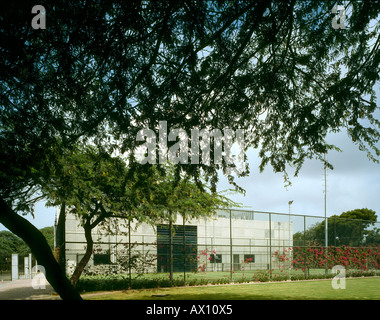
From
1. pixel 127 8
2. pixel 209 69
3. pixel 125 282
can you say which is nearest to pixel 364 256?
pixel 125 282

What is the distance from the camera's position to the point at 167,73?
6605mm

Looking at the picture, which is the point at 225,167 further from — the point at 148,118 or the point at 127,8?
the point at 127,8

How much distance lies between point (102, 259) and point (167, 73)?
10.3m

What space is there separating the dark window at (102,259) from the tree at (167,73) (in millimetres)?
8236

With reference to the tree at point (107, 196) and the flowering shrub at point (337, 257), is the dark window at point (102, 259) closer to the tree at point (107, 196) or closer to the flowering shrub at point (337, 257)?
the tree at point (107, 196)

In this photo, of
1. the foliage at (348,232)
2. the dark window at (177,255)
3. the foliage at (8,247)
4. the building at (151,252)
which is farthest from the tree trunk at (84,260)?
the foliage at (8,247)

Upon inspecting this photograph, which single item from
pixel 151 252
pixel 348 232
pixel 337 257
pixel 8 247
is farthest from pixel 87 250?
pixel 8 247

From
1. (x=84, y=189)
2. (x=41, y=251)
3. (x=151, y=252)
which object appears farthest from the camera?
(x=151, y=252)

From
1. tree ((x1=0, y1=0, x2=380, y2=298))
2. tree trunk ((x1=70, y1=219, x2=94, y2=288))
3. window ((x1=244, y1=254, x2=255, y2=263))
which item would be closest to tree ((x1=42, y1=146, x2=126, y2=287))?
tree trunk ((x1=70, y1=219, x2=94, y2=288))

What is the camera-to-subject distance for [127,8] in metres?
5.68

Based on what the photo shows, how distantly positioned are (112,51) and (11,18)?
1.43m

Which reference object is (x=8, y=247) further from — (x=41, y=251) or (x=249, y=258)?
(x=41, y=251)

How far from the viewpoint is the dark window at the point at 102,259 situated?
49.1 feet

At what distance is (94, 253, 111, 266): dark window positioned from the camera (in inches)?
589
